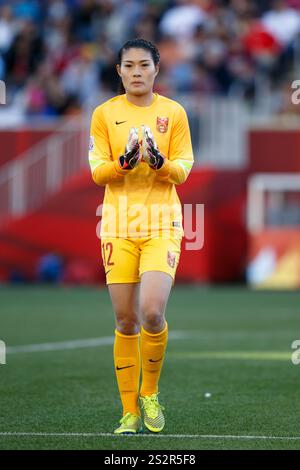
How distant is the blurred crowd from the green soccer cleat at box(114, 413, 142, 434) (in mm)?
16348

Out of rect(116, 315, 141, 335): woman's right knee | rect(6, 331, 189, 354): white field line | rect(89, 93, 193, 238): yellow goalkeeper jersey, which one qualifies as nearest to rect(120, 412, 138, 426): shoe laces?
rect(116, 315, 141, 335): woman's right knee

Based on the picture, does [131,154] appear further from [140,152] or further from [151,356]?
[151,356]

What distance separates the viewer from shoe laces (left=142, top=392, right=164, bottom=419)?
7461 millimetres

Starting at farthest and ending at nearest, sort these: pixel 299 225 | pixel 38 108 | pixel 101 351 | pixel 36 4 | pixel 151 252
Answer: pixel 36 4
pixel 38 108
pixel 299 225
pixel 101 351
pixel 151 252

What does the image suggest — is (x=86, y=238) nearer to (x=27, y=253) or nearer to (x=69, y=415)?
(x=27, y=253)

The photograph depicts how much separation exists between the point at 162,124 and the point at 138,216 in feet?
1.90

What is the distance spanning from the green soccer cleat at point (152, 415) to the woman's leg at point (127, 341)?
6 centimetres

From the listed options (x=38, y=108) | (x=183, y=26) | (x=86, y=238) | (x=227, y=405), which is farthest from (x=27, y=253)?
(x=227, y=405)

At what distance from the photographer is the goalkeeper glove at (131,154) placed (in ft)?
23.6

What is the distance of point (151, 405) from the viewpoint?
7523mm

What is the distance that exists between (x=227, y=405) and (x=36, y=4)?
63.6 ft

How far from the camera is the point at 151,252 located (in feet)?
24.4

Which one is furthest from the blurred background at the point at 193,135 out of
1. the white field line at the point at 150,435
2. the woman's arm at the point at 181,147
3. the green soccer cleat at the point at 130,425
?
the white field line at the point at 150,435

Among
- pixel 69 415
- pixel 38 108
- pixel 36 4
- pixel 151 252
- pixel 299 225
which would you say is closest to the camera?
pixel 151 252
